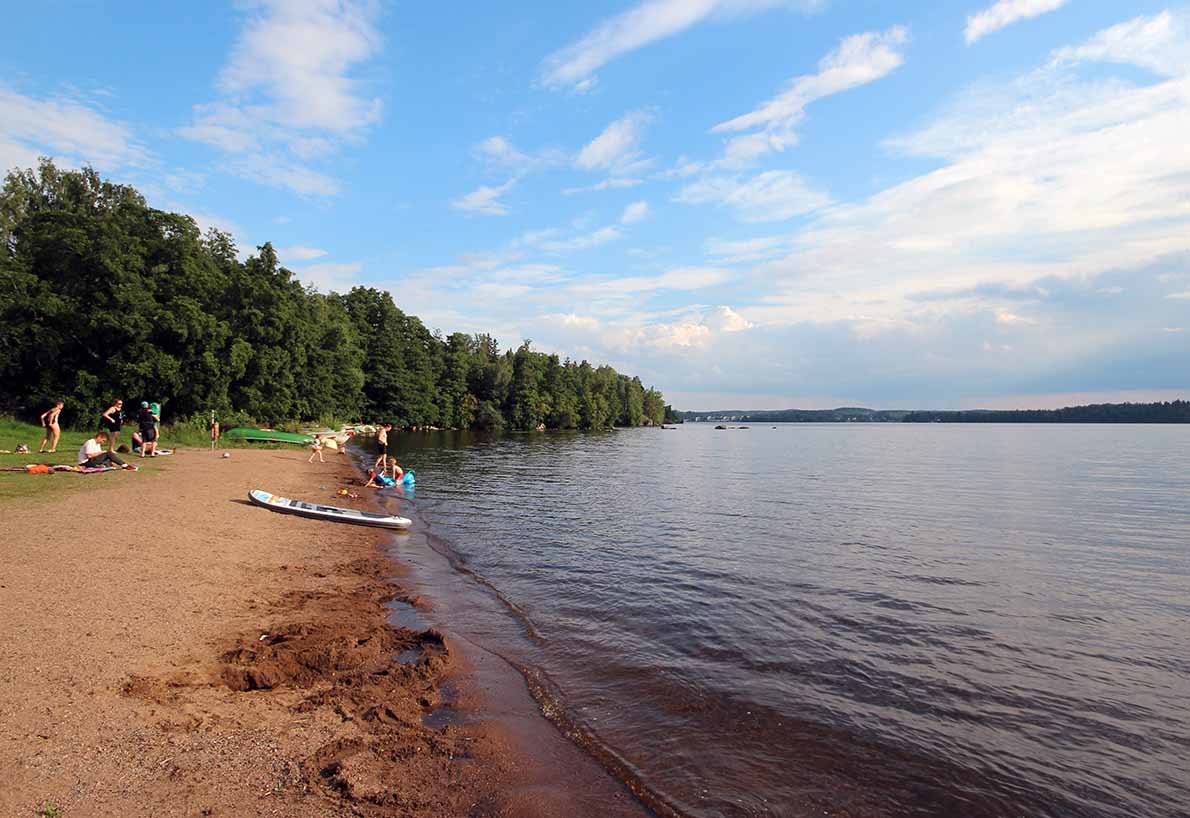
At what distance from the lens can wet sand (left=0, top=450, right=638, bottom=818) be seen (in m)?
5.62

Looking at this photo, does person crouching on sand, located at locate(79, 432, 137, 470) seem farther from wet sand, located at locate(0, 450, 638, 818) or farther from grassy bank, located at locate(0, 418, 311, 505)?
wet sand, located at locate(0, 450, 638, 818)

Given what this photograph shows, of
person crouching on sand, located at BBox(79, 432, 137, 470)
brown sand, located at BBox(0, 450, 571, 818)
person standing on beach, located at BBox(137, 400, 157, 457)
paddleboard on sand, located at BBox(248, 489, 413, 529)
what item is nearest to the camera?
brown sand, located at BBox(0, 450, 571, 818)

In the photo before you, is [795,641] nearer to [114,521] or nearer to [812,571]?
[812,571]

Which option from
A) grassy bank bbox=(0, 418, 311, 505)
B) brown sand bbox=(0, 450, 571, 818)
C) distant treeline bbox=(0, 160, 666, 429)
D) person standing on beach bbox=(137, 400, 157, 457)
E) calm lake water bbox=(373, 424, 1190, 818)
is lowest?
calm lake water bbox=(373, 424, 1190, 818)

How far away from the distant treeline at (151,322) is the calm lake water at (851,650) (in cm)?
3124

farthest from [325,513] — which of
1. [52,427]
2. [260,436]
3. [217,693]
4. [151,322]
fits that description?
[151,322]

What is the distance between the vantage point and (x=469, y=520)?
2373cm

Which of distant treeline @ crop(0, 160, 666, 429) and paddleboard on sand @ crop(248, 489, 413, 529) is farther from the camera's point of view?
distant treeline @ crop(0, 160, 666, 429)

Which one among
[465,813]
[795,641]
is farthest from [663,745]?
[795,641]

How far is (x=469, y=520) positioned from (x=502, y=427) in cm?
9979

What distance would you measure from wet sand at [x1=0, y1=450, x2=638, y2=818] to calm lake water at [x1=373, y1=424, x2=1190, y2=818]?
176 cm

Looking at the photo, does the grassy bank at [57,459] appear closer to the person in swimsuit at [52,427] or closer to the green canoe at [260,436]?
→ the person in swimsuit at [52,427]

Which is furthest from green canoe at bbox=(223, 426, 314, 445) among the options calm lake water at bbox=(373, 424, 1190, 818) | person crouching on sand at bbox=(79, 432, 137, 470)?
calm lake water at bbox=(373, 424, 1190, 818)

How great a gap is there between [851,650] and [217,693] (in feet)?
33.4
